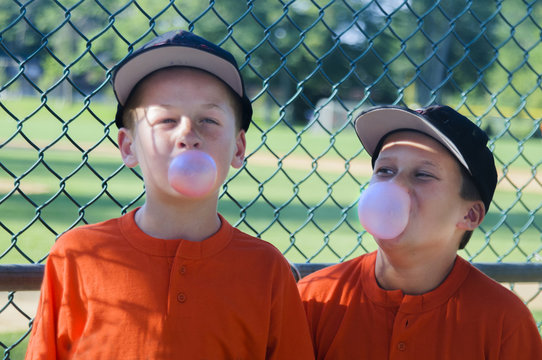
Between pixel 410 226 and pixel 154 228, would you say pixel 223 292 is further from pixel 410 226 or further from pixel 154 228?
pixel 410 226

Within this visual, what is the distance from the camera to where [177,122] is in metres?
1.59

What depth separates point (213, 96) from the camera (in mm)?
1642

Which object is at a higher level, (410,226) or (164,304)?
(410,226)

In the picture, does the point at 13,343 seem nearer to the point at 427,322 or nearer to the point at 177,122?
the point at 177,122

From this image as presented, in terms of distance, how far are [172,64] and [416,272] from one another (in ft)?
3.11

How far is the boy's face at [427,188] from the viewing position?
178cm

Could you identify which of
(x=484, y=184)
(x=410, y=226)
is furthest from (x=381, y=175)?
(x=484, y=184)

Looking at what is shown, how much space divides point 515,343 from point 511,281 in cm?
68

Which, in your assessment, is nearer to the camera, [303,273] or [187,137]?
[187,137]

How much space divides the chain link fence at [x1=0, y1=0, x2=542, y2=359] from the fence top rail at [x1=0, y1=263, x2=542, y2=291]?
0.02 meters

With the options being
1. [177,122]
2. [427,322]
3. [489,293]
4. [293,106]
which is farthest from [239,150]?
[293,106]

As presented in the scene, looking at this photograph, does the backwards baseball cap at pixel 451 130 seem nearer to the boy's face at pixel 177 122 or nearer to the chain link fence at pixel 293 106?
the chain link fence at pixel 293 106


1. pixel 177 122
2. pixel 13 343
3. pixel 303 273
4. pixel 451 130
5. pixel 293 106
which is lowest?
pixel 13 343

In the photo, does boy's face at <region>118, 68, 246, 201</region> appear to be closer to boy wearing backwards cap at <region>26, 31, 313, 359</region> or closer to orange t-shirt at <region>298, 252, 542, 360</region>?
boy wearing backwards cap at <region>26, 31, 313, 359</region>
